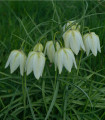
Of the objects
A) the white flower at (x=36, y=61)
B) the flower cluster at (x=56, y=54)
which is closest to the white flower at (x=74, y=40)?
the flower cluster at (x=56, y=54)

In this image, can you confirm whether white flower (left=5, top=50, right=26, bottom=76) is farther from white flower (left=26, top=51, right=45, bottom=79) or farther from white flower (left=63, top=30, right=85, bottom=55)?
white flower (left=63, top=30, right=85, bottom=55)

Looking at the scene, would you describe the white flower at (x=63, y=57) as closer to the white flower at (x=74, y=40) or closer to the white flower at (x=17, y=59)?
the white flower at (x=74, y=40)

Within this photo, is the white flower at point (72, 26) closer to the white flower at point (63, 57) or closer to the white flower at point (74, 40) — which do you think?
the white flower at point (74, 40)

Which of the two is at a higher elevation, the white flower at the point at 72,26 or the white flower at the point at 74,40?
the white flower at the point at 72,26

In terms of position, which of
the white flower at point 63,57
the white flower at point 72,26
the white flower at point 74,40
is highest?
the white flower at point 72,26

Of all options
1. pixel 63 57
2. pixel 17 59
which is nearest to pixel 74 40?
pixel 63 57

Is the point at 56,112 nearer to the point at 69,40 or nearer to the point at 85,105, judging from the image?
the point at 85,105

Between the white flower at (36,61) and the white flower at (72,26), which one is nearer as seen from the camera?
the white flower at (36,61)

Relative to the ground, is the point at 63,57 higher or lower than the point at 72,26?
lower

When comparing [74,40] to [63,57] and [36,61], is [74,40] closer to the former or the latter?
[63,57]
